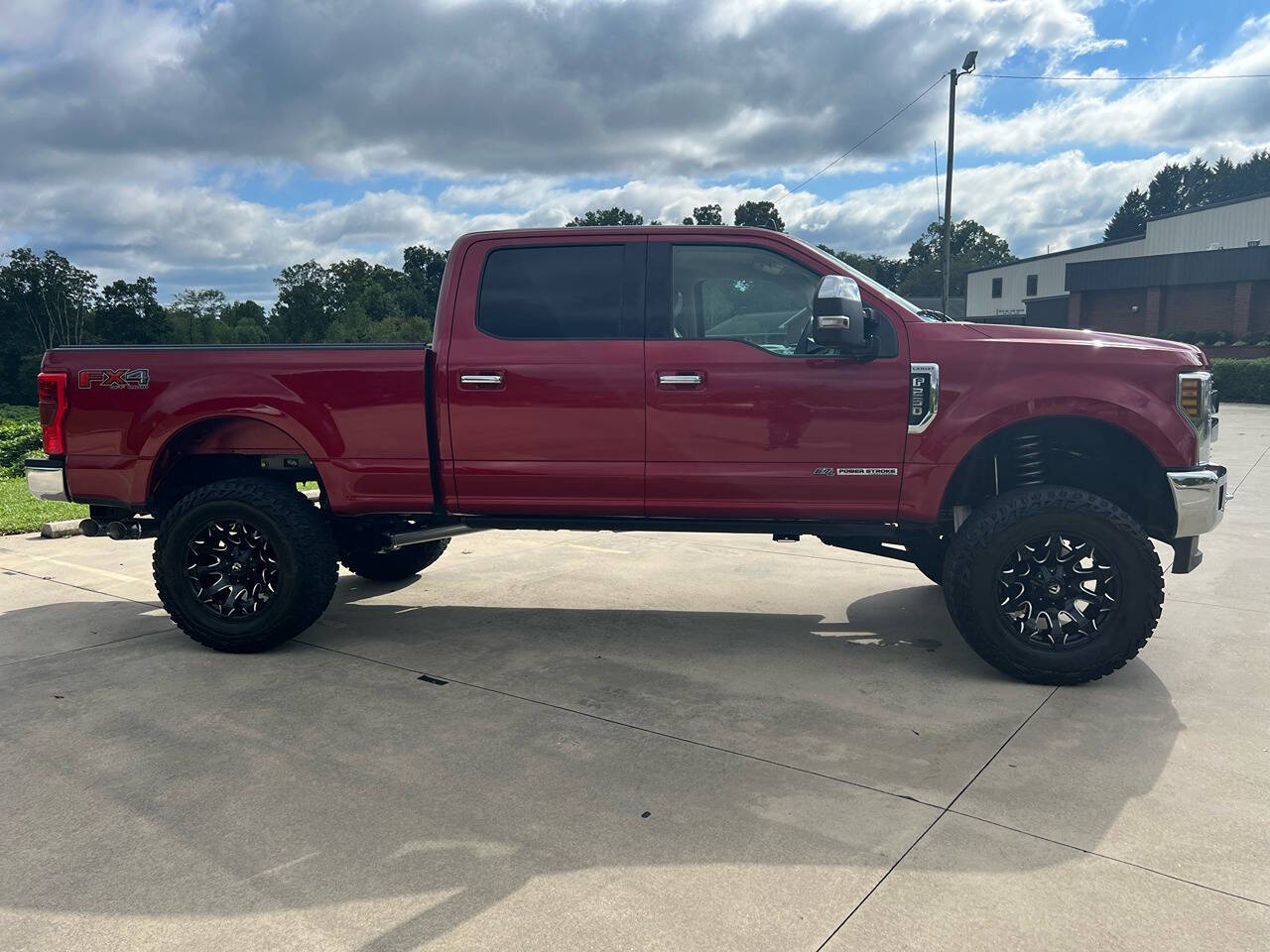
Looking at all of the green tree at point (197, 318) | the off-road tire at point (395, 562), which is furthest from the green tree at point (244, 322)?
the off-road tire at point (395, 562)

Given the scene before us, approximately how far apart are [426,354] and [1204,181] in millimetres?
136161

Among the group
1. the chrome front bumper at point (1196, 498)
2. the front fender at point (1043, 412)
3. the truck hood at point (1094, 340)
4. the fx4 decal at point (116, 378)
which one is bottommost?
the chrome front bumper at point (1196, 498)

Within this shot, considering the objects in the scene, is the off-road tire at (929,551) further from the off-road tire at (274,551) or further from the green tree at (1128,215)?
the green tree at (1128,215)

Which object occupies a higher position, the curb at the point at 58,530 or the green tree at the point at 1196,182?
the green tree at the point at 1196,182

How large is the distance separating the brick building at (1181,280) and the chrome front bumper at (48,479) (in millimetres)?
45307

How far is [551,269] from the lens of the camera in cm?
489

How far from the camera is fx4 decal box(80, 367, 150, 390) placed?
193 inches

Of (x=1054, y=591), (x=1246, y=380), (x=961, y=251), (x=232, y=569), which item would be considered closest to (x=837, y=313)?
(x=1054, y=591)

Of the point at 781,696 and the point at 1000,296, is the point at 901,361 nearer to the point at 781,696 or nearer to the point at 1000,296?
the point at 781,696

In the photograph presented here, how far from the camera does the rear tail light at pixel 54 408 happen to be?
4906mm

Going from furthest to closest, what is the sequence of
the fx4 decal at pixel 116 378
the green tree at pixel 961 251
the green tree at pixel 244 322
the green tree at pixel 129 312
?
the green tree at pixel 961 251 < the green tree at pixel 244 322 < the green tree at pixel 129 312 < the fx4 decal at pixel 116 378

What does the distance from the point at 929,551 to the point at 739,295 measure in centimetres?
179

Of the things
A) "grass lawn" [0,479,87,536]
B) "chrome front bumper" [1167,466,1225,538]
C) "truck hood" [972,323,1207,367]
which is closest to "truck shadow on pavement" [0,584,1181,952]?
"chrome front bumper" [1167,466,1225,538]

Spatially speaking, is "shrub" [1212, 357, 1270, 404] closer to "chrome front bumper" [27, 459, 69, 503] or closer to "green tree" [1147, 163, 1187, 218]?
"chrome front bumper" [27, 459, 69, 503]
